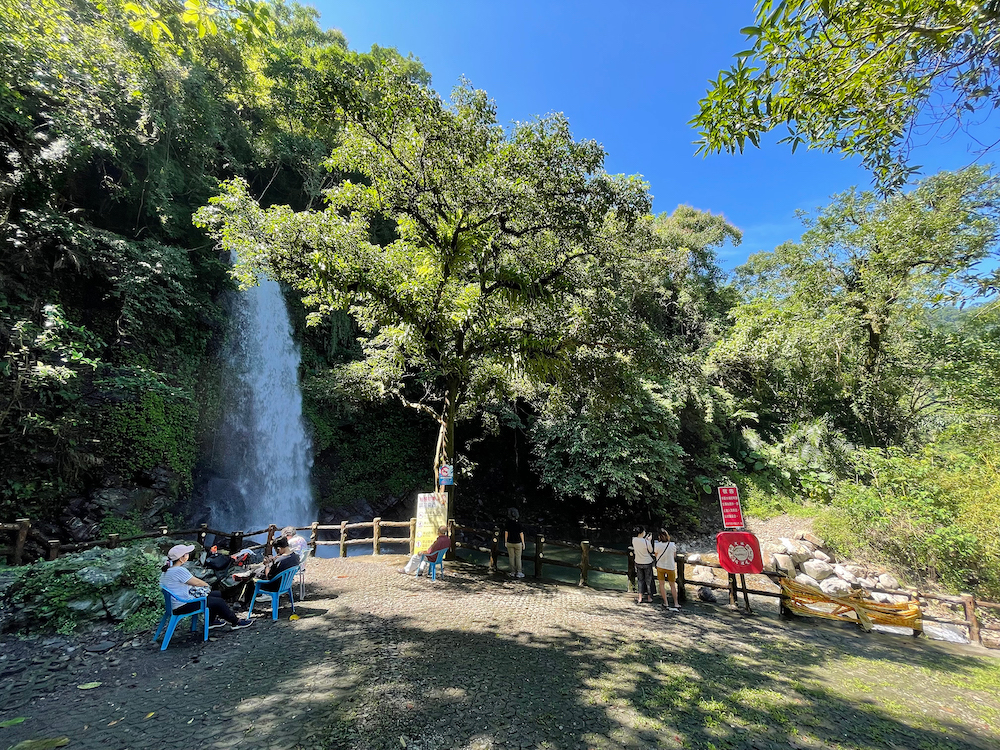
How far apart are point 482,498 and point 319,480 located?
7.28 metres

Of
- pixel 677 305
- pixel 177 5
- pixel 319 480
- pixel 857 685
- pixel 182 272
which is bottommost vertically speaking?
pixel 857 685

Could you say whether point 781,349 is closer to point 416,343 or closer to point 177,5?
point 416,343

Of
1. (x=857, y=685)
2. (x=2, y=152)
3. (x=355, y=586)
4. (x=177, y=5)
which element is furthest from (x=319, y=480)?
(x=857, y=685)

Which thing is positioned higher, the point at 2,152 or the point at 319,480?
the point at 2,152

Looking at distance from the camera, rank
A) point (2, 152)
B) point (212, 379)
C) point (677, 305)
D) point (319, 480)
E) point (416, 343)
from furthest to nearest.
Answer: point (677, 305)
point (319, 480)
point (212, 379)
point (2, 152)
point (416, 343)

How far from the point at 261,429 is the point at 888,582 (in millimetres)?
21344

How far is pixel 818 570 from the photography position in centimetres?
1261

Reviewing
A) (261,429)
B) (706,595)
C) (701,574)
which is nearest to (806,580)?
(701,574)

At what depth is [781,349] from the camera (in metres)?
18.6

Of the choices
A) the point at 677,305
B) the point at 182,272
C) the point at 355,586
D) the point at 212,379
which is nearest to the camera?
the point at 355,586

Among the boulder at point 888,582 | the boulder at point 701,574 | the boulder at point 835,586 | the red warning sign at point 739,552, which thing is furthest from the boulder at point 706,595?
the boulder at point 888,582

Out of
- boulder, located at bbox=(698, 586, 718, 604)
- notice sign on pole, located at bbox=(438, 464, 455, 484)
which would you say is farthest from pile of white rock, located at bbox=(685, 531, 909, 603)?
notice sign on pole, located at bbox=(438, 464, 455, 484)

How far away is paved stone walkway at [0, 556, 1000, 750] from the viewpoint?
3.53 metres

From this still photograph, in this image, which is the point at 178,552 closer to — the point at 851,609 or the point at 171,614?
the point at 171,614
